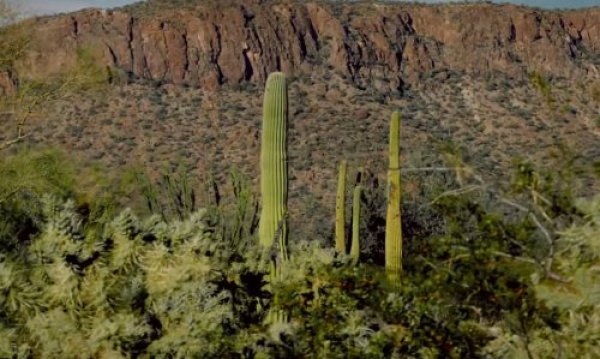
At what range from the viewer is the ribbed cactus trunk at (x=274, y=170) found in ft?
28.8

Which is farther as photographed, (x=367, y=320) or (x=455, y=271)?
(x=367, y=320)

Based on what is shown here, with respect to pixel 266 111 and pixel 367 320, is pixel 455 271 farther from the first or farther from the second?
pixel 266 111

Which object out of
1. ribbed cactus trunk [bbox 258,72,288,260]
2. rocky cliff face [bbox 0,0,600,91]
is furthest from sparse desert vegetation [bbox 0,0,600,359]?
rocky cliff face [bbox 0,0,600,91]

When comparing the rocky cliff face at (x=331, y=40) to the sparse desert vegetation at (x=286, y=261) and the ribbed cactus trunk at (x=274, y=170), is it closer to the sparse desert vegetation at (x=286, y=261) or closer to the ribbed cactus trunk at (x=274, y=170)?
the sparse desert vegetation at (x=286, y=261)

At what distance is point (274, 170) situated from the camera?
9.01m

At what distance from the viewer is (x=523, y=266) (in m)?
5.42

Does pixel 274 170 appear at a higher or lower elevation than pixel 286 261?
higher

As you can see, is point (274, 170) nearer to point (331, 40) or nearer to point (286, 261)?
point (286, 261)

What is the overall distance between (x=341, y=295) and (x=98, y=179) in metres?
8.63

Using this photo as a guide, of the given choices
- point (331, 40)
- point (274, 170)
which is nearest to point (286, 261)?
point (274, 170)

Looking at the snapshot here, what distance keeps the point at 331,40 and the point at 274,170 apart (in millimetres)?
39289

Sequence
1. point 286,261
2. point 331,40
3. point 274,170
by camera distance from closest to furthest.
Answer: point 286,261, point 274,170, point 331,40

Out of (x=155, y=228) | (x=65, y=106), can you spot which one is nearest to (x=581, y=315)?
(x=155, y=228)

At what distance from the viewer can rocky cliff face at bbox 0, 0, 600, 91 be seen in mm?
42031
